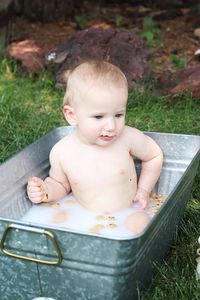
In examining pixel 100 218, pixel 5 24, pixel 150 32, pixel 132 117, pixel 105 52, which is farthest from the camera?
pixel 150 32

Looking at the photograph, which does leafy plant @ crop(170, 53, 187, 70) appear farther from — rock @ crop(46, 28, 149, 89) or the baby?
the baby

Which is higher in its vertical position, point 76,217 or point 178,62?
point 76,217

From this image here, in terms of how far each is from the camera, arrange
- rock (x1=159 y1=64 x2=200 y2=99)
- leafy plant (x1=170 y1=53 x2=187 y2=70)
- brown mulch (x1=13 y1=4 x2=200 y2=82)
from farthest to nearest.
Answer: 1. brown mulch (x1=13 y1=4 x2=200 y2=82)
2. leafy plant (x1=170 y1=53 x2=187 y2=70)
3. rock (x1=159 y1=64 x2=200 y2=99)

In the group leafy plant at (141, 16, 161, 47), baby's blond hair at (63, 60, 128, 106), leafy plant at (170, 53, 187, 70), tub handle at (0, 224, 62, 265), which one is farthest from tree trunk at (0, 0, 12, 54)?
tub handle at (0, 224, 62, 265)

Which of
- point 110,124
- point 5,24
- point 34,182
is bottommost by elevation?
point 5,24

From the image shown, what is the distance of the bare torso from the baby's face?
7cm

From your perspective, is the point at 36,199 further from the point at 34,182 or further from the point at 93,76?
the point at 93,76

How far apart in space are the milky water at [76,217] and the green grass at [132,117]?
0.61 feet

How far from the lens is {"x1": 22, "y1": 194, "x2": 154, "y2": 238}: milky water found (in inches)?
85.9

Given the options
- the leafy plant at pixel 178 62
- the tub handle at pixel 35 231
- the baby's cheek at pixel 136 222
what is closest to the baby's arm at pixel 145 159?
the baby's cheek at pixel 136 222

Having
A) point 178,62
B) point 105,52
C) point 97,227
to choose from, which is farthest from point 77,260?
point 178,62

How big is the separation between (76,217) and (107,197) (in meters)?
0.13

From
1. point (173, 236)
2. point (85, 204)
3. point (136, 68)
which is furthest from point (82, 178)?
point (136, 68)

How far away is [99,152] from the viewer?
→ 7.50ft
